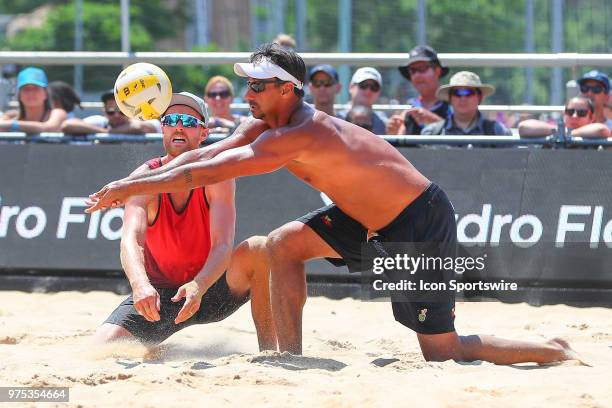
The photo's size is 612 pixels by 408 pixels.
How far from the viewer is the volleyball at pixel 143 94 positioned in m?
6.24

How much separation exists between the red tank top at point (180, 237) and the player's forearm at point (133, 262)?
0.29m

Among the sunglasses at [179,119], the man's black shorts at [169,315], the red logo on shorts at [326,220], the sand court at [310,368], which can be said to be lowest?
the sand court at [310,368]

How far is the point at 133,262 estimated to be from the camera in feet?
18.7

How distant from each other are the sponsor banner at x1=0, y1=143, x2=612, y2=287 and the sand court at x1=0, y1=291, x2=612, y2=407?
568 mm

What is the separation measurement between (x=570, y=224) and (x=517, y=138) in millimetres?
764

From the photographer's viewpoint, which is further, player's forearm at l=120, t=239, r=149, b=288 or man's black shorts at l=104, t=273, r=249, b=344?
man's black shorts at l=104, t=273, r=249, b=344

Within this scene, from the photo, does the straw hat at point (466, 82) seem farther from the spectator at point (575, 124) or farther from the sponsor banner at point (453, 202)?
the sponsor banner at point (453, 202)

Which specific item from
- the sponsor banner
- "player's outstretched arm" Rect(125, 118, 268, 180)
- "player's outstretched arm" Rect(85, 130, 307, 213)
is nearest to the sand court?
the sponsor banner

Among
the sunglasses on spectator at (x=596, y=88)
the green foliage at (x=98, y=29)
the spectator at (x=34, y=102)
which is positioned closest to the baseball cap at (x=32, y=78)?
the spectator at (x=34, y=102)

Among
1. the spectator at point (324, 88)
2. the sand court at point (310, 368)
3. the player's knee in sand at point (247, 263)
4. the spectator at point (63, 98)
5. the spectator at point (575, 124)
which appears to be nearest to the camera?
the sand court at point (310, 368)

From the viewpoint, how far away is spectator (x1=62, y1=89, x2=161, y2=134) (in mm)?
8852

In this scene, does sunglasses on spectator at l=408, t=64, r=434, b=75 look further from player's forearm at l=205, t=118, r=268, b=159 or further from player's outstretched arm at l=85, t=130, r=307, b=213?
player's outstretched arm at l=85, t=130, r=307, b=213

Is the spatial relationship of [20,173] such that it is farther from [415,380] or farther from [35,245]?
[415,380]

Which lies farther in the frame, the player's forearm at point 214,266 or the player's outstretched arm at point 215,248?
the player's forearm at point 214,266
